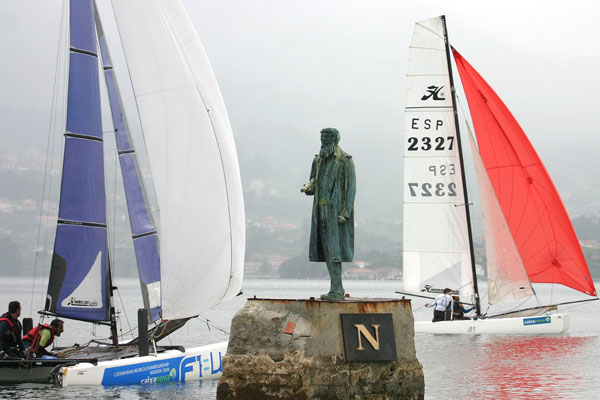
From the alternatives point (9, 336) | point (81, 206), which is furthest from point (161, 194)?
point (9, 336)

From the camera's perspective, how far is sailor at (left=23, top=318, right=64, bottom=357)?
17.3 m

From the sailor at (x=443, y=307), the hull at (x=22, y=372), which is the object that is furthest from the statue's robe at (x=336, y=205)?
the sailor at (x=443, y=307)

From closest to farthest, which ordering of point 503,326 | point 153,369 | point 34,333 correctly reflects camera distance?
point 34,333
point 153,369
point 503,326

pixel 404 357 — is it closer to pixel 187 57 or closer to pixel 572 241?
pixel 187 57

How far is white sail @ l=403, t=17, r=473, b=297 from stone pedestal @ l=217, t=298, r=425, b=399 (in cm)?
2085

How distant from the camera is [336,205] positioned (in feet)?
37.4

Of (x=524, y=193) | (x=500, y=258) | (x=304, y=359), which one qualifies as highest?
(x=524, y=193)

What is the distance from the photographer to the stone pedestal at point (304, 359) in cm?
1045

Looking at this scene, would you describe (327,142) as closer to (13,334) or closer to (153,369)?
(153,369)

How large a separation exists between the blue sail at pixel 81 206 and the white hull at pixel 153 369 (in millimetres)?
2103

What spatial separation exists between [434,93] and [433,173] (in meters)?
2.66

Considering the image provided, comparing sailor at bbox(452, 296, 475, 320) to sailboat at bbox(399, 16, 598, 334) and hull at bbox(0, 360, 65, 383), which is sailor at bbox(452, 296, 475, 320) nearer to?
sailboat at bbox(399, 16, 598, 334)

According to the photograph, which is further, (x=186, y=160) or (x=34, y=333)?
(x=34, y=333)

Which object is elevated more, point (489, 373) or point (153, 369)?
point (153, 369)
